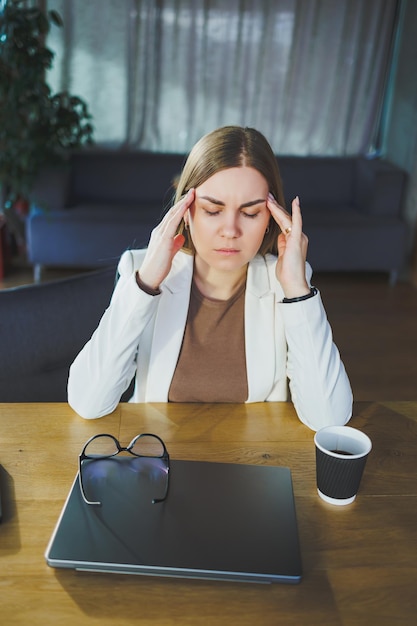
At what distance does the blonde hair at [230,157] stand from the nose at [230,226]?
95 millimetres

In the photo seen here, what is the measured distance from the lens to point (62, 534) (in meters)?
0.81

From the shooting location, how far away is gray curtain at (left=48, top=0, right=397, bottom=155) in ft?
14.4

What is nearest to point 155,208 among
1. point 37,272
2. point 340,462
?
point 37,272

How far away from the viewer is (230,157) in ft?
4.04

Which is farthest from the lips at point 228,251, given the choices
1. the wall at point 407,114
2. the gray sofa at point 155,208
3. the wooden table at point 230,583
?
the wall at point 407,114

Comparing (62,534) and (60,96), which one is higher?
(60,96)

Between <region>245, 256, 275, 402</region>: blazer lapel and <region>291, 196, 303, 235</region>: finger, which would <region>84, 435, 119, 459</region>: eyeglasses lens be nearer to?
<region>245, 256, 275, 402</region>: blazer lapel

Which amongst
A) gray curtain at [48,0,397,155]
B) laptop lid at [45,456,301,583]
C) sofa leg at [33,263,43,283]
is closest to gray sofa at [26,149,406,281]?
sofa leg at [33,263,43,283]

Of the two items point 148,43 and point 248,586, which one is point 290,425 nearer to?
point 248,586

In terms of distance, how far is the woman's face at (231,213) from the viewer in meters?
1.21

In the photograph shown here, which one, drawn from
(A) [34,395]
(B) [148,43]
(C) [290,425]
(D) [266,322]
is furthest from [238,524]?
(B) [148,43]

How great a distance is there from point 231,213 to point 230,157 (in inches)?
4.7

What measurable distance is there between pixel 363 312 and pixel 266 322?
7.71 feet

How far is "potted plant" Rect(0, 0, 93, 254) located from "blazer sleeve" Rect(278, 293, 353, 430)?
2711 millimetres
